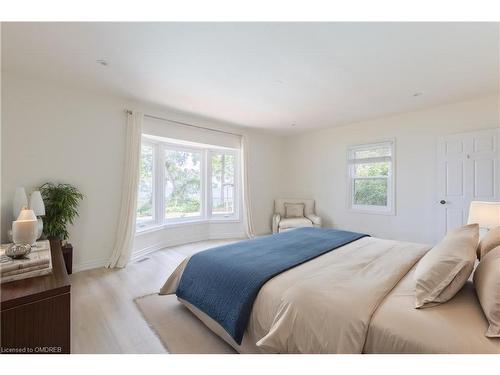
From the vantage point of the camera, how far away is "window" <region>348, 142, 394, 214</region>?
419cm

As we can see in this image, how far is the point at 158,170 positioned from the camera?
4.13m

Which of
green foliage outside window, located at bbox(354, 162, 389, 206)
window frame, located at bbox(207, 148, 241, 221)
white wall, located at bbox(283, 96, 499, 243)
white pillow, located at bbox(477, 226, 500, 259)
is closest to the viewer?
white pillow, located at bbox(477, 226, 500, 259)

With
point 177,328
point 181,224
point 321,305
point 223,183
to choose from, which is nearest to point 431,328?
point 321,305

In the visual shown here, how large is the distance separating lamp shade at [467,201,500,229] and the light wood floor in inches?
121

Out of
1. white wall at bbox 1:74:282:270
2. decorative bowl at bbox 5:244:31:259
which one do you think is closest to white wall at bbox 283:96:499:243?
white wall at bbox 1:74:282:270

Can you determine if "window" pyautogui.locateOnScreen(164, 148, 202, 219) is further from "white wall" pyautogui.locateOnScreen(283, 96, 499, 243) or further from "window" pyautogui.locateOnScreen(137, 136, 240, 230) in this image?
"white wall" pyautogui.locateOnScreen(283, 96, 499, 243)

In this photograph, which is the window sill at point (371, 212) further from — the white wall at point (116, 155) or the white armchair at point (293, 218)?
the white armchair at point (293, 218)

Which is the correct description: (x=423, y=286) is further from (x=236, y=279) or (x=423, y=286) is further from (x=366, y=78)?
(x=366, y=78)

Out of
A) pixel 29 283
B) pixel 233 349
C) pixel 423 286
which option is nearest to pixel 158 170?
pixel 29 283

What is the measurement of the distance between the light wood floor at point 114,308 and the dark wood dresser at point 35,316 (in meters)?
0.49

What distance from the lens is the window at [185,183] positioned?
399 centimetres

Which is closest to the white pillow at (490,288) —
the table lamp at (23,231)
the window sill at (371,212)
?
the table lamp at (23,231)

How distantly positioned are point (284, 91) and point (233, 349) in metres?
2.86

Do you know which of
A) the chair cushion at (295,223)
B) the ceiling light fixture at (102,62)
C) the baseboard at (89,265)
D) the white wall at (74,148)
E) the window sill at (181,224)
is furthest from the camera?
the chair cushion at (295,223)
